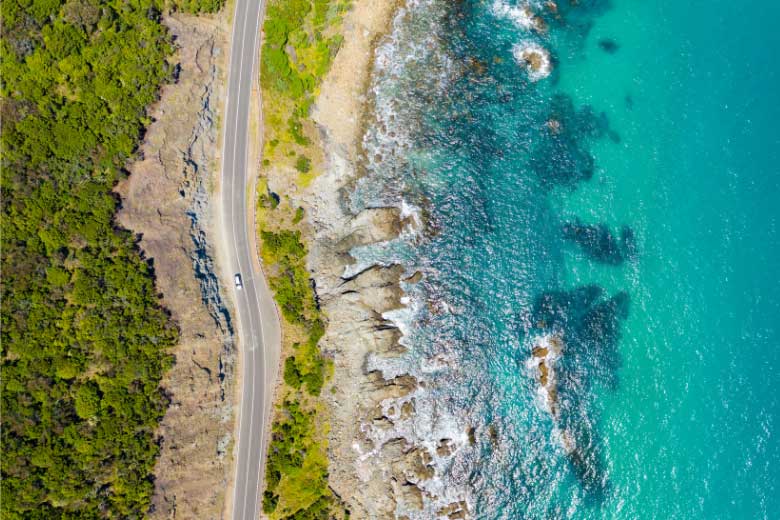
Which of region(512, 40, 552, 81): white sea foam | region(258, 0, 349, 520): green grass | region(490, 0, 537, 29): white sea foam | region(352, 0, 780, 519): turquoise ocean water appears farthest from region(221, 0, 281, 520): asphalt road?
region(512, 40, 552, 81): white sea foam

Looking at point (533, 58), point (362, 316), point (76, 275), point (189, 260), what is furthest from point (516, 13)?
point (76, 275)

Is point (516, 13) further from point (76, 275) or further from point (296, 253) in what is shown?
point (76, 275)

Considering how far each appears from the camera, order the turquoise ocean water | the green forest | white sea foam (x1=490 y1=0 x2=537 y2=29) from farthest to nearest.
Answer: white sea foam (x1=490 y1=0 x2=537 y2=29) < the turquoise ocean water < the green forest

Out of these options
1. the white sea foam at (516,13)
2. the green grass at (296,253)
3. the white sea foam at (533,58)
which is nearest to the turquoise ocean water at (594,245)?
the white sea foam at (516,13)

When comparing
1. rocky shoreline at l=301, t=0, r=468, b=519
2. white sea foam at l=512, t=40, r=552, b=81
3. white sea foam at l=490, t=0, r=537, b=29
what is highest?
white sea foam at l=490, t=0, r=537, b=29

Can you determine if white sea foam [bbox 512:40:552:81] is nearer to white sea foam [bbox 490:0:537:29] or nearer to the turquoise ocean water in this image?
the turquoise ocean water

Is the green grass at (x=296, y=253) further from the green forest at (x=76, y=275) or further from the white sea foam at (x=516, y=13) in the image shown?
the white sea foam at (x=516, y=13)
